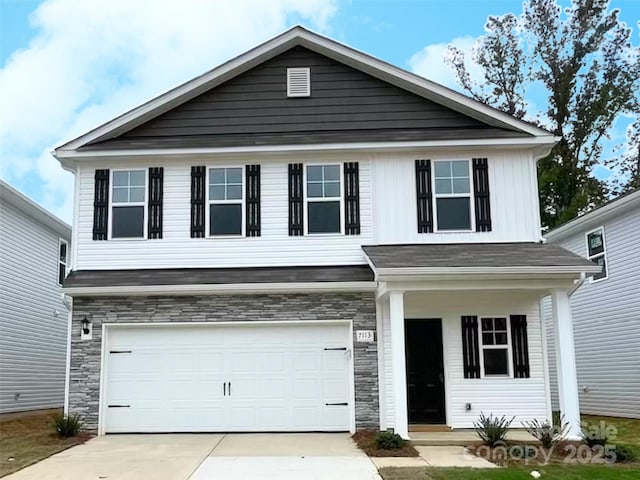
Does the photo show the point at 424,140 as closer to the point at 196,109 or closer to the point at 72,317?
the point at 196,109

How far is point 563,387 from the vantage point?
11258 millimetres

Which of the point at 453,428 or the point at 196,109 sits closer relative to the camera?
the point at 453,428

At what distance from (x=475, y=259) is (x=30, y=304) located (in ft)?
37.6

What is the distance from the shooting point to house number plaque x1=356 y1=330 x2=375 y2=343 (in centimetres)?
1253

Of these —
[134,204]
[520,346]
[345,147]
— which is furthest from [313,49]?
[520,346]

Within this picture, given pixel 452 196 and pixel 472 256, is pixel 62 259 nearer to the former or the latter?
pixel 452 196

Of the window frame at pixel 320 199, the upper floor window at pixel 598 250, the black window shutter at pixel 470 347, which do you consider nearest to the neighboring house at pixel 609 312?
the upper floor window at pixel 598 250

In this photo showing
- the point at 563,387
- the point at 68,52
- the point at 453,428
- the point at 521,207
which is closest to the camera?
the point at 563,387

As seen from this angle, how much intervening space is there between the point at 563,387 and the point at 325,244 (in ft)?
16.8

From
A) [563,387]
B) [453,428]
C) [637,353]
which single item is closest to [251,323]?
[453,428]

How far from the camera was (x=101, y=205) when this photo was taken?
13.3 metres

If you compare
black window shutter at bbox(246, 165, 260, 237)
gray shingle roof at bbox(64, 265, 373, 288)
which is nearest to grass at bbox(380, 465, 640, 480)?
gray shingle roof at bbox(64, 265, 373, 288)

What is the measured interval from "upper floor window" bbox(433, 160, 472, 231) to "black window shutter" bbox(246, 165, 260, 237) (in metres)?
3.62

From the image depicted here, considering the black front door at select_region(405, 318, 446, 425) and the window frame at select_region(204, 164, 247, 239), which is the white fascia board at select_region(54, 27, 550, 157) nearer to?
the window frame at select_region(204, 164, 247, 239)
